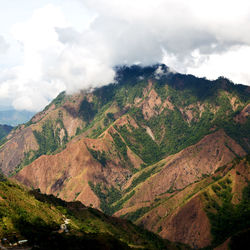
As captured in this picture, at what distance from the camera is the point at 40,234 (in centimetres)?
10019

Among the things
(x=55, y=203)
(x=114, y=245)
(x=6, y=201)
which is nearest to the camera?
(x=114, y=245)

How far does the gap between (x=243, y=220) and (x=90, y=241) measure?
413ft

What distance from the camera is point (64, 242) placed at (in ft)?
309

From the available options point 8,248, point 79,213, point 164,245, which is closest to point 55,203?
point 79,213

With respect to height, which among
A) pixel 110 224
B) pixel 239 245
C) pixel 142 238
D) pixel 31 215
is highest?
pixel 31 215

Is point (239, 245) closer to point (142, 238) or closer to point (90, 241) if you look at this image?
point (142, 238)

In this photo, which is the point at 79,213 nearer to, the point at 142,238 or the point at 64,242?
the point at 142,238

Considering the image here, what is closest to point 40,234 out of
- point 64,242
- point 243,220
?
point 64,242

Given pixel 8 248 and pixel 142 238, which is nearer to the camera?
pixel 8 248

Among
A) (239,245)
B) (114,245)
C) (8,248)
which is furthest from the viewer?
(239,245)

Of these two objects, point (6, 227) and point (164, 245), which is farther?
point (164, 245)

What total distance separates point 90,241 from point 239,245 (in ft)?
→ 268

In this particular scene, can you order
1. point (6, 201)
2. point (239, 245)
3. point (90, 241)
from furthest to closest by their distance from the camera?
point (239, 245) → point (6, 201) → point (90, 241)

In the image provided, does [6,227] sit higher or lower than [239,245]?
higher
